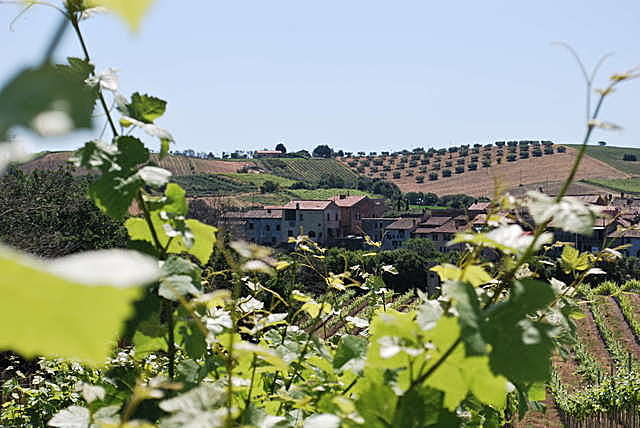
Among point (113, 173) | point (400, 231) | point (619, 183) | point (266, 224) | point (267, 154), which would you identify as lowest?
point (266, 224)

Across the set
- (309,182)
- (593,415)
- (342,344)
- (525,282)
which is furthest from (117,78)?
(309,182)

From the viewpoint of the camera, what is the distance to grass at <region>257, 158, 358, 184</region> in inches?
3698

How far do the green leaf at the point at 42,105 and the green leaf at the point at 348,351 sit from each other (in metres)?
0.83

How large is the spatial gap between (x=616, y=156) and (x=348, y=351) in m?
108

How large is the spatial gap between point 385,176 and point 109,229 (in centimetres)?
8210

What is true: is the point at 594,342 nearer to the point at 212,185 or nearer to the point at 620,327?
the point at 620,327

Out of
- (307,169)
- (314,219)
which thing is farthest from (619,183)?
(307,169)

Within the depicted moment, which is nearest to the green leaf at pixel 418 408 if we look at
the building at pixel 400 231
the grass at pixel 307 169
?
the building at pixel 400 231

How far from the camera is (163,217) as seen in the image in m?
1.02

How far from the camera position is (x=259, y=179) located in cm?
8100

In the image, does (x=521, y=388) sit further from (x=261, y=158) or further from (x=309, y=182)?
(x=261, y=158)

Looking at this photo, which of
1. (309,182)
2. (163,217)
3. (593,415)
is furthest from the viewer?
(309,182)

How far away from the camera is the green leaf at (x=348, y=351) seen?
3.43ft

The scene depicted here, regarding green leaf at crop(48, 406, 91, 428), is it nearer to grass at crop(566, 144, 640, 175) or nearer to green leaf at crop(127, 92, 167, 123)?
green leaf at crop(127, 92, 167, 123)
